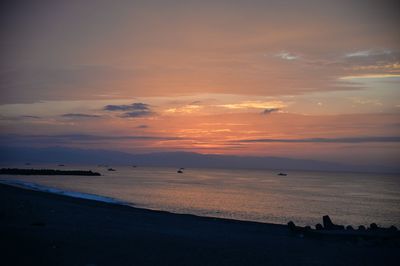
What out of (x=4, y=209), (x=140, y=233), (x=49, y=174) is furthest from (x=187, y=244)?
(x=49, y=174)

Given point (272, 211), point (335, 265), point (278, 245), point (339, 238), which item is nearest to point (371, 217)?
point (272, 211)

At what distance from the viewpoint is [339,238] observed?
15938 millimetres

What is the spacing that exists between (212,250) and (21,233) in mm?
5968

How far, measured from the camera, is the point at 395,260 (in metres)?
12.0

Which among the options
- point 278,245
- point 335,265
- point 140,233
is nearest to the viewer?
point 335,265

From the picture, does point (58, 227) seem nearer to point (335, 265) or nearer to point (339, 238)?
point (335, 265)

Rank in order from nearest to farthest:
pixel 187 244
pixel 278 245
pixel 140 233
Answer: pixel 187 244 → pixel 278 245 → pixel 140 233

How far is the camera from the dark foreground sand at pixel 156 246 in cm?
1015

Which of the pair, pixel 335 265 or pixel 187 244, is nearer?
pixel 335 265

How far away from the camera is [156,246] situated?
482 inches

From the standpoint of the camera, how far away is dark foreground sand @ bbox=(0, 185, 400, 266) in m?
10.1

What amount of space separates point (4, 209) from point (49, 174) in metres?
94.3

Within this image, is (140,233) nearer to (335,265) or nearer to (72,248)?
(72,248)

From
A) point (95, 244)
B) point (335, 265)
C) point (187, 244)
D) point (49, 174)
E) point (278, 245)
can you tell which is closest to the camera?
point (335, 265)
